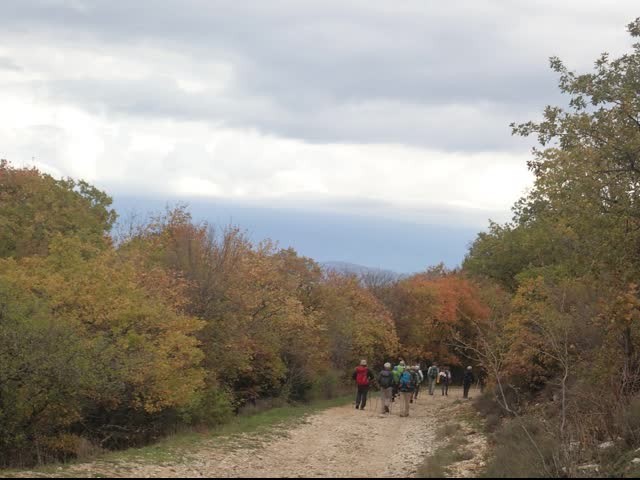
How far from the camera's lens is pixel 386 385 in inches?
1112

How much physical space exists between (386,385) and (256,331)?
6507 millimetres

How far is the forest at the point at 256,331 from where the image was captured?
56.7 feet

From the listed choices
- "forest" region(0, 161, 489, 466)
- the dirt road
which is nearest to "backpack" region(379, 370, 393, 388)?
the dirt road

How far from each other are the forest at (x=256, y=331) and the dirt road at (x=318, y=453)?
232cm

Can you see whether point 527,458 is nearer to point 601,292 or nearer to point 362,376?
point 601,292

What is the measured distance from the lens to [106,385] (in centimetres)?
1933

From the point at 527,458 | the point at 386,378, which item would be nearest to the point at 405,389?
the point at 386,378

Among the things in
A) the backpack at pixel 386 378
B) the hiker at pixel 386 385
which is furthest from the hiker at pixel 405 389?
the backpack at pixel 386 378

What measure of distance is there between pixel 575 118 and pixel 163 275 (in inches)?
589

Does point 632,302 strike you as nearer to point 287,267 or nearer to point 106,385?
point 106,385

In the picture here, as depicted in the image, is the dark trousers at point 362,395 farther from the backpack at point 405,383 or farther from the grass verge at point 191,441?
the grass verge at point 191,441

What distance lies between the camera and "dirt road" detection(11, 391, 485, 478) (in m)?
14.0

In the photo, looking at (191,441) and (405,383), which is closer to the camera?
(191,441)

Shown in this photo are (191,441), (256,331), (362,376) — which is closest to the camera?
(191,441)
